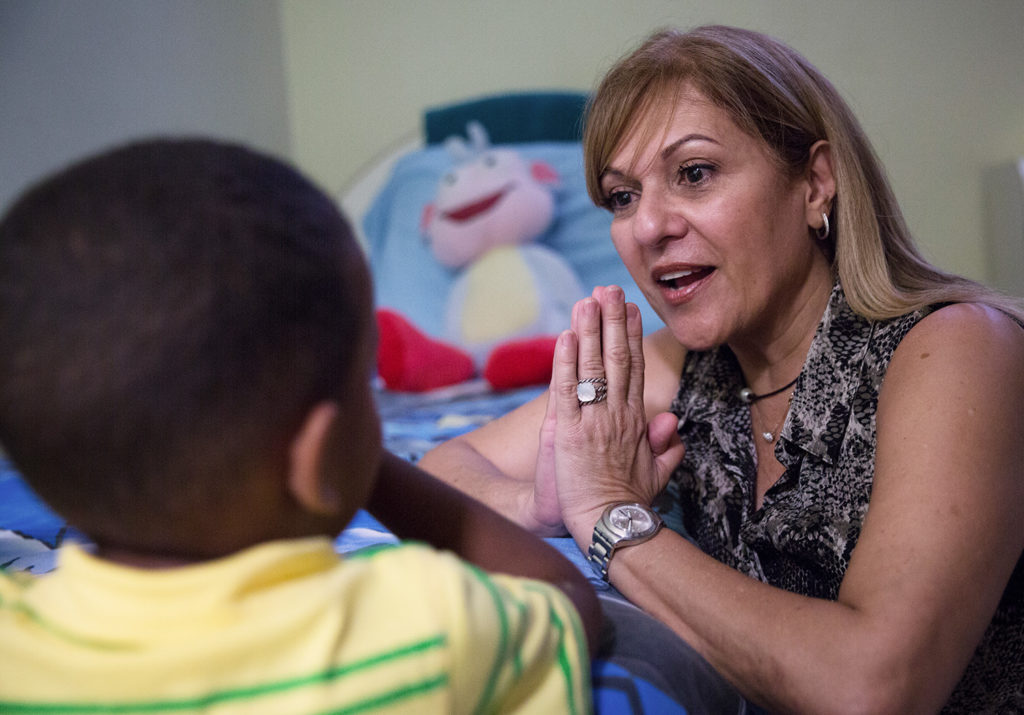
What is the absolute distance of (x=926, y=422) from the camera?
774mm

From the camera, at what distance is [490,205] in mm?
2545

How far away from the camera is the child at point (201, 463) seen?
16.8 inches

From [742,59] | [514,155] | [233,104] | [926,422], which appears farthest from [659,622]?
[233,104]

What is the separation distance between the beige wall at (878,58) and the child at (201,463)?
1.51 m

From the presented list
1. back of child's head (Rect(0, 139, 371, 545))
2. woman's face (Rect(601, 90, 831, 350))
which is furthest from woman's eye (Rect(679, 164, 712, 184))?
back of child's head (Rect(0, 139, 371, 545))

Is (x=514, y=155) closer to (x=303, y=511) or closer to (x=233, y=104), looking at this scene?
(x=233, y=104)

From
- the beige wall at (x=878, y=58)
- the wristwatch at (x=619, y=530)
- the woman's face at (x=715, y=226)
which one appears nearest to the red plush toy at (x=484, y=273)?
the beige wall at (x=878, y=58)

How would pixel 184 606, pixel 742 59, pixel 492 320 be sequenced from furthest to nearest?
pixel 492 320 < pixel 742 59 < pixel 184 606

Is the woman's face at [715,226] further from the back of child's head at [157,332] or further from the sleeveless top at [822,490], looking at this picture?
the back of child's head at [157,332]

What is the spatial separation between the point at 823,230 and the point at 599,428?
445 millimetres

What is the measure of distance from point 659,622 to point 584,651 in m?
0.25

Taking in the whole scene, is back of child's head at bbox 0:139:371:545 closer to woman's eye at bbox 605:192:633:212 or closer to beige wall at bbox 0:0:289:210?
woman's eye at bbox 605:192:633:212

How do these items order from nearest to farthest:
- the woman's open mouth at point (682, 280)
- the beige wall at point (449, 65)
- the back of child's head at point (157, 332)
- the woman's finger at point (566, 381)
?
the back of child's head at point (157, 332) < the woman's finger at point (566, 381) < the woman's open mouth at point (682, 280) < the beige wall at point (449, 65)

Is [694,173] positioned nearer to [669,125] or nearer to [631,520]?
[669,125]
